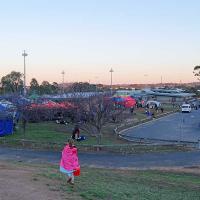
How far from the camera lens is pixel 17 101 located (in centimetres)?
3731

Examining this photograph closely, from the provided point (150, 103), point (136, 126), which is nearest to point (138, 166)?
point (136, 126)

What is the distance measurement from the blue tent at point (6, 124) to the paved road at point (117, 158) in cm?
594

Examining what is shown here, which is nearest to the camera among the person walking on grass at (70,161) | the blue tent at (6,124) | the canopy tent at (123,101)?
the person walking on grass at (70,161)

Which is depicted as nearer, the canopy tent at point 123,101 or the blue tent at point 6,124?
the blue tent at point 6,124

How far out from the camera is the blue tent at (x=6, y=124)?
31.8 meters

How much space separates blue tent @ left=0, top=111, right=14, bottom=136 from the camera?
3181 cm

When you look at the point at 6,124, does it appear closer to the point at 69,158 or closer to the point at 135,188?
the point at 135,188

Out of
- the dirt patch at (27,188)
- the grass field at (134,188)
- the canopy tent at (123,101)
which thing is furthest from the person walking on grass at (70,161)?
the canopy tent at (123,101)

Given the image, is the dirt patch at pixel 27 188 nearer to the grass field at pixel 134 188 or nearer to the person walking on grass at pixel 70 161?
the grass field at pixel 134 188

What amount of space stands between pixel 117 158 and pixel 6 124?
36.9ft

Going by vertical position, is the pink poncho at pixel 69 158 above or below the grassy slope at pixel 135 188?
above

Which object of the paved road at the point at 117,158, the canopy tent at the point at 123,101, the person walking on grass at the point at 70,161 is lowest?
the paved road at the point at 117,158

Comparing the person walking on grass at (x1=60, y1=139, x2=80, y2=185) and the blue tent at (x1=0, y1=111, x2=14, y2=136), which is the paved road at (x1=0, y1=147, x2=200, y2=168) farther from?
the person walking on grass at (x1=60, y1=139, x2=80, y2=185)

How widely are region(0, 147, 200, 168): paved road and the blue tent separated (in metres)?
5.94
